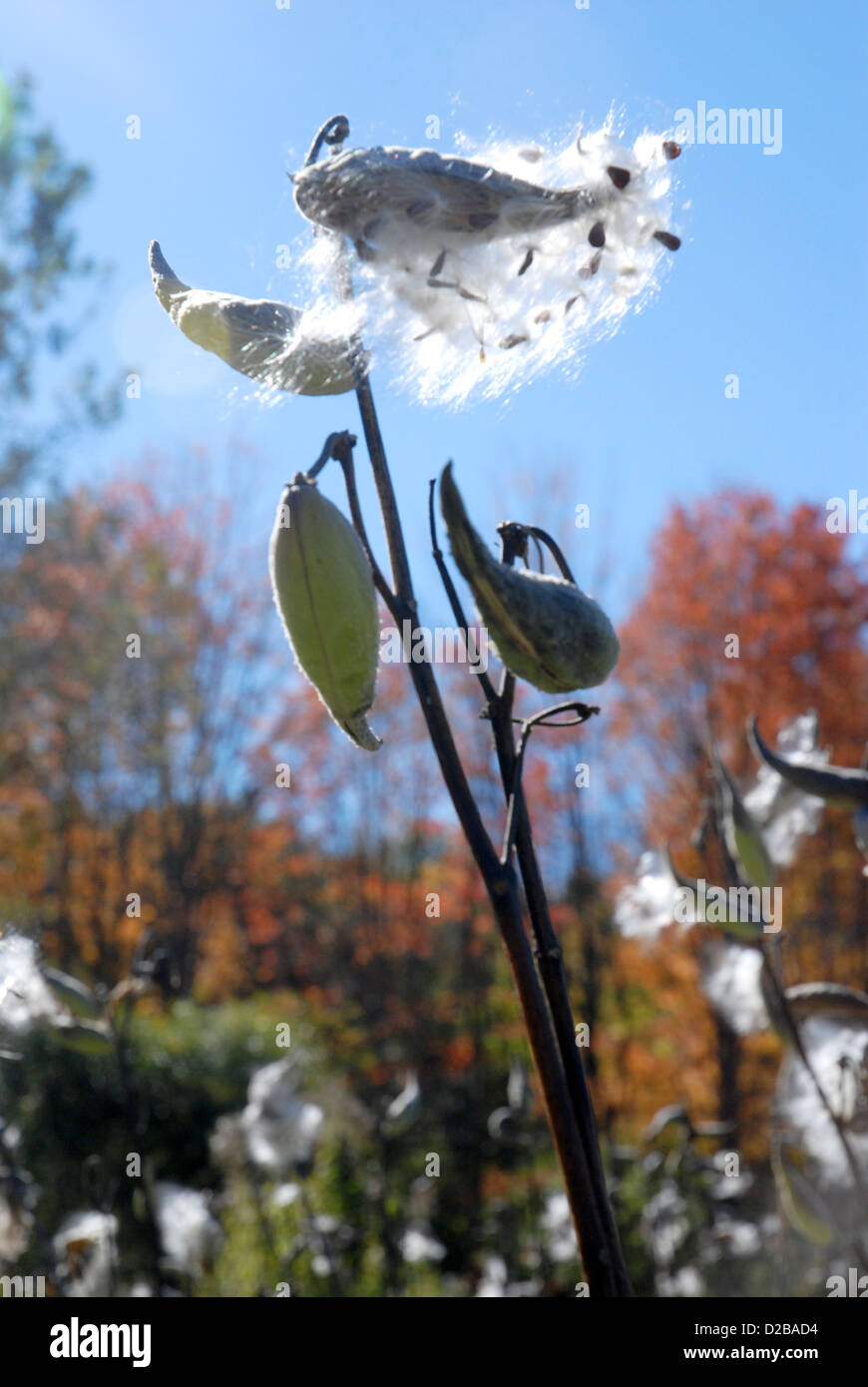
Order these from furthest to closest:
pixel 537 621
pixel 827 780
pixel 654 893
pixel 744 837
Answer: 1. pixel 654 893
2. pixel 744 837
3. pixel 827 780
4. pixel 537 621

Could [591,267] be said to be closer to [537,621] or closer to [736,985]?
A: [537,621]

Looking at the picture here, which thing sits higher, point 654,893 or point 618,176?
point 618,176

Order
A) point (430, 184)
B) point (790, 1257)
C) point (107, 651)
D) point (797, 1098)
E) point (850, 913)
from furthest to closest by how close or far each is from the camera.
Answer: point (107, 651)
point (850, 913)
point (790, 1257)
point (797, 1098)
point (430, 184)

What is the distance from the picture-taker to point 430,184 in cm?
44

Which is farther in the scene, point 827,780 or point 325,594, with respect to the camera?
point 827,780

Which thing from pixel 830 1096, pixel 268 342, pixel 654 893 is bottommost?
pixel 830 1096

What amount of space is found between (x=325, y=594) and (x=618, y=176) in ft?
0.70

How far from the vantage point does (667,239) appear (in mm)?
479

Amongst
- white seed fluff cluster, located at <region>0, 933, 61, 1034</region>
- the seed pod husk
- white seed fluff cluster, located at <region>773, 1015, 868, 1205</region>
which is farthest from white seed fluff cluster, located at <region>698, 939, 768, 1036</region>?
white seed fluff cluster, located at <region>0, 933, 61, 1034</region>

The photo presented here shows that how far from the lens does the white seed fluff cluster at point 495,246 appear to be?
443 millimetres

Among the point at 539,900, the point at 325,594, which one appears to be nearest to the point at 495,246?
the point at 325,594
